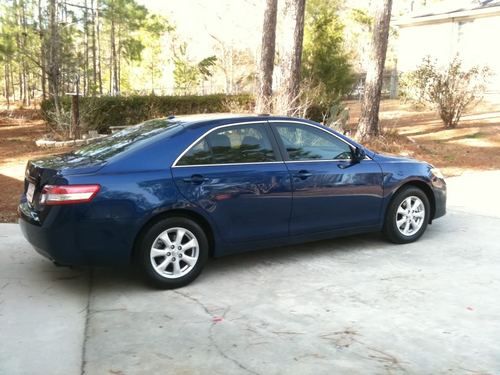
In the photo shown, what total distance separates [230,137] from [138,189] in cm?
108

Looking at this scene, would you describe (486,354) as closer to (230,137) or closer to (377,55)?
(230,137)

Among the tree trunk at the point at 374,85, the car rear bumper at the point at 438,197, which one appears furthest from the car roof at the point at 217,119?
the tree trunk at the point at 374,85

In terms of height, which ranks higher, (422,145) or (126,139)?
(126,139)

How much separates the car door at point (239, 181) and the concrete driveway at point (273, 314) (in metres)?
0.50

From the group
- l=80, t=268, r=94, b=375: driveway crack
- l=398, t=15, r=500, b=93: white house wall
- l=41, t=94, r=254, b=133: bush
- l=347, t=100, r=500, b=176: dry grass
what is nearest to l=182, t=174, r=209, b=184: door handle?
l=80, t=268, r=94, b=375: driveway crack

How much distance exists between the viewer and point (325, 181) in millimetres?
5398

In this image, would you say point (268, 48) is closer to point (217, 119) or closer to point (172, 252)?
point (217, 119)

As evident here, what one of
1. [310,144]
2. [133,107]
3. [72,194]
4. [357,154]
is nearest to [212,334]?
[72,194]

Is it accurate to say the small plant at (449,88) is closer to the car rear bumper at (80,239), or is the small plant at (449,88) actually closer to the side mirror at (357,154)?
the side mirror at (357,154)

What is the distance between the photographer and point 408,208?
6.04 m

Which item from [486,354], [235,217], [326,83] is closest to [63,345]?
[235,217]

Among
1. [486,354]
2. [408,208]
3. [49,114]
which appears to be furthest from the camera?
[49,114]

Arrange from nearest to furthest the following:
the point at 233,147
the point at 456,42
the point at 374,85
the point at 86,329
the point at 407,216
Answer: the point at 86,329, the point at 233,147, the point at 407,216, the point at 374,85, the point at 456,42

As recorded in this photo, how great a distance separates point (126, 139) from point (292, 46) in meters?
8.46
